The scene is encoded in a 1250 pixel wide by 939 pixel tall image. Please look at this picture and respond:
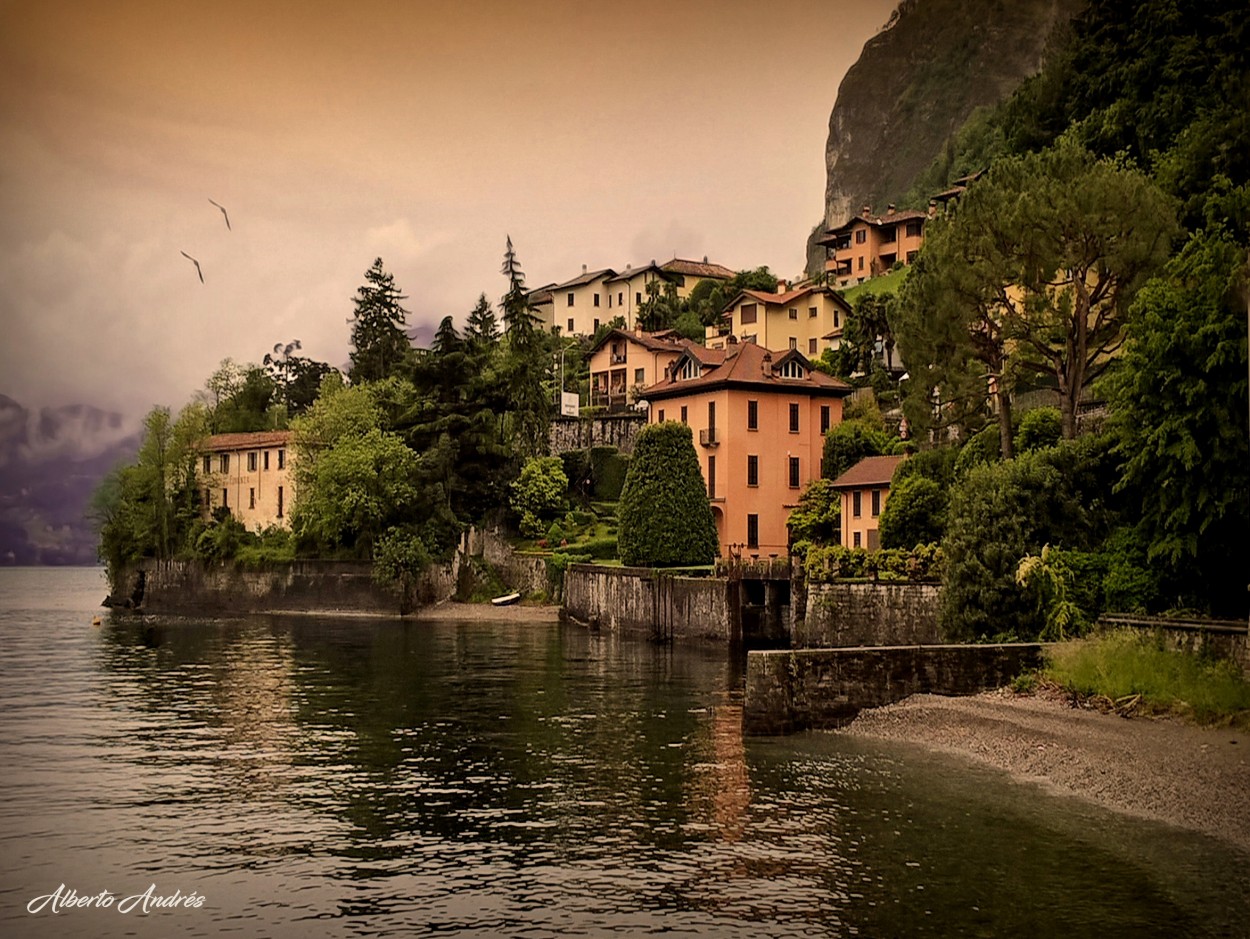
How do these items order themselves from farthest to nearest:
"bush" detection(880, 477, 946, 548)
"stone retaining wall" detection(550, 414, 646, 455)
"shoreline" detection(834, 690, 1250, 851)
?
"stone retaining wall" detection(550, 414, 646, 455), "bush" detection(880, 477, 946, 548), "shoreline" detection(834, 690, 1250, 851)

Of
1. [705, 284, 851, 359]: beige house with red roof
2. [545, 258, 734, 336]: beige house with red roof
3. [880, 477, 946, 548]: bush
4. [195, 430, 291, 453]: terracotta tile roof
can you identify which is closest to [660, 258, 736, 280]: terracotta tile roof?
[545, 258, 734, 336]: beige house with red roof

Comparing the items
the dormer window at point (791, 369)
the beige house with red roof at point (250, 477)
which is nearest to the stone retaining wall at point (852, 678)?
the dormer window at point (791, 369)

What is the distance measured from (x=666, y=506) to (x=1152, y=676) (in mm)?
39039

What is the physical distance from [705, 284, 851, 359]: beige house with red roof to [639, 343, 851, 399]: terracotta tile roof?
3026 cm

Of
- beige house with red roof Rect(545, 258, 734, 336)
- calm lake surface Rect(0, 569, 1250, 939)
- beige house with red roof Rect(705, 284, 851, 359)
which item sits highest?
beige house with red roof Rect(545, 258, 734, 336)

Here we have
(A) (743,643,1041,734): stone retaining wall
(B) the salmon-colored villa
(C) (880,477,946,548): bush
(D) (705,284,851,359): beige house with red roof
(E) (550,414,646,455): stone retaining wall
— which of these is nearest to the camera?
(A) (743,643,1041,734): stone retaining wall

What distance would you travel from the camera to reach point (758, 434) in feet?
247

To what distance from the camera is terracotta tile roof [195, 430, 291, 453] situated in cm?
9311

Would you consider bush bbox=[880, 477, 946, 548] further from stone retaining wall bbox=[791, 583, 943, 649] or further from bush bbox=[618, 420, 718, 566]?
bush bbox=[618, 420, 718, 566]

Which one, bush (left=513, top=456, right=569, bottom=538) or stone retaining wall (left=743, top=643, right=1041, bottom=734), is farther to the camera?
bush (left=513, top=456, right=569, bottom=538)

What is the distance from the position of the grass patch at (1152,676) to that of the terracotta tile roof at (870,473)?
1256 inches

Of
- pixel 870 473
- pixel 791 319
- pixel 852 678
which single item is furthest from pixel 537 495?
pixel 852 678

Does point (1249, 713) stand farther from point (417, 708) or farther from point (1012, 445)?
point (1012, 445)

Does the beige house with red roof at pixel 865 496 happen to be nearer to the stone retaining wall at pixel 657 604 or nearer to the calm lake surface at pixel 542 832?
the stone retaining wall at pixel 657 604
